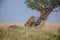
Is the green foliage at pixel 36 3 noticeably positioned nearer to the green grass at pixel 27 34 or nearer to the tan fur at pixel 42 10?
the tan fur at pixel 42 10

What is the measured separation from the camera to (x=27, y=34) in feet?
6.48

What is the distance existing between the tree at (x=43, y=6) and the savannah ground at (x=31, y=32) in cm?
8

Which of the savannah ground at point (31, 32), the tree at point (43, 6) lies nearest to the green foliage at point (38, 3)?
the tree at point (43, 6)

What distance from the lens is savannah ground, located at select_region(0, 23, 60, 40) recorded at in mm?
1954

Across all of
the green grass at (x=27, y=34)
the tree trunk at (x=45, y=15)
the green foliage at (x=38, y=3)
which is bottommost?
the green grass at (x=27, y=34)

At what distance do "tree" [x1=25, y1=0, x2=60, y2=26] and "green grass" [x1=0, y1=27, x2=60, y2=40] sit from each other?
0.09 metres

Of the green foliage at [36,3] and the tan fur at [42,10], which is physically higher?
the green foliage at [36,3]

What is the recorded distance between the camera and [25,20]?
202cm

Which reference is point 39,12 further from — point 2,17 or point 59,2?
point 2,17

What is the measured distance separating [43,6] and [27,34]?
0.36m

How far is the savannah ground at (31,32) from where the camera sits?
195 cm

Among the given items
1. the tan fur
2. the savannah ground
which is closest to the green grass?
the savannah ground

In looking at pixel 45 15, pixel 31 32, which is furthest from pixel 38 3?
pixel 31 32

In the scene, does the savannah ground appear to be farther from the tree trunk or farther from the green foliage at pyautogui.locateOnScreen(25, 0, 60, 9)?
the green foliage at pyautogui.locateOnScreen(25, 0, 60, 9)
